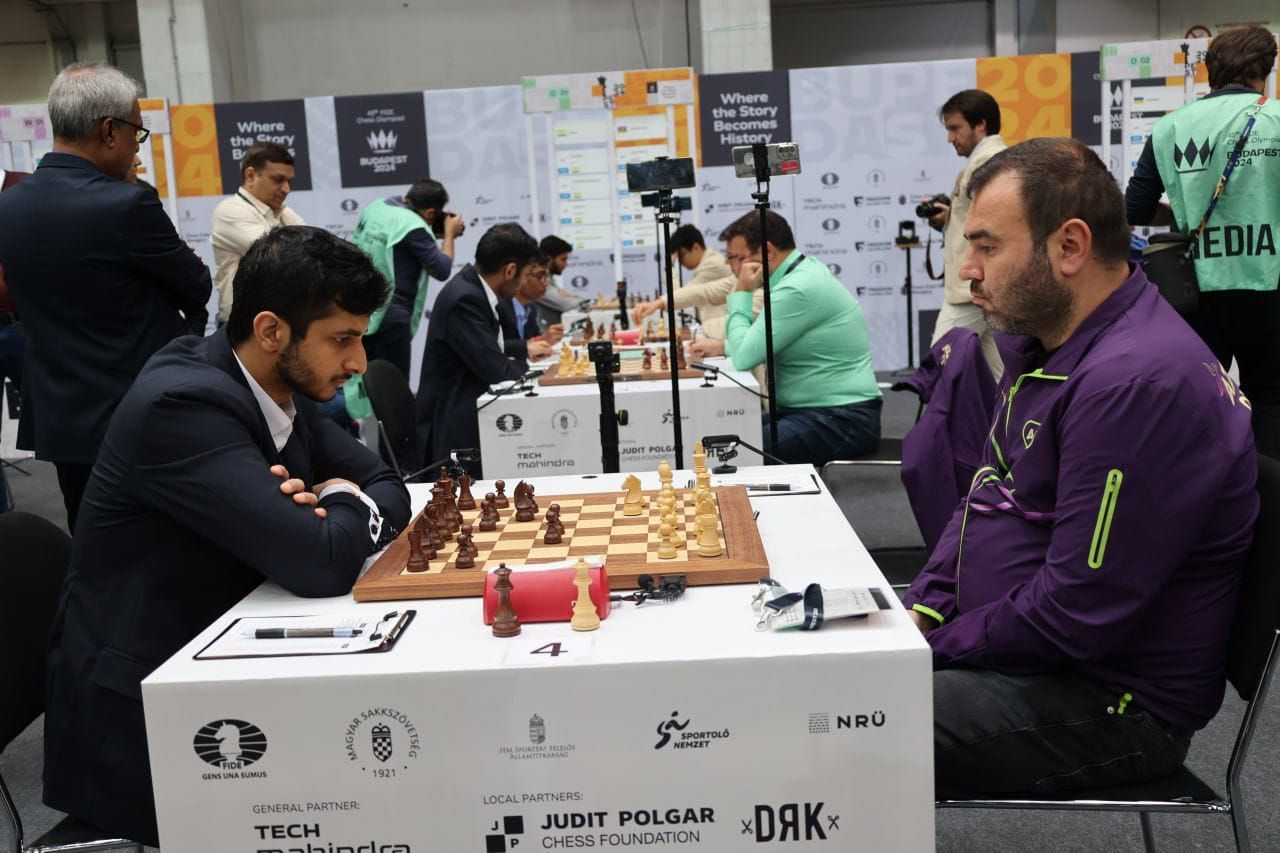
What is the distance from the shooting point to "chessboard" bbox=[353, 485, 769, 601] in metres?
1.59

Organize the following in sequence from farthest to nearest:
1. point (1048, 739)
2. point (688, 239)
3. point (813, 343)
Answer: point (688, 239), point (813, 343), point (1048, 739)

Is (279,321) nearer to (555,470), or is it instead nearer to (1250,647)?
(1250,647)

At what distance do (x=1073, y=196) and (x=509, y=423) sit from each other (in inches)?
100

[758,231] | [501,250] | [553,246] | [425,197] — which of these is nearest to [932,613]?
[758,231]

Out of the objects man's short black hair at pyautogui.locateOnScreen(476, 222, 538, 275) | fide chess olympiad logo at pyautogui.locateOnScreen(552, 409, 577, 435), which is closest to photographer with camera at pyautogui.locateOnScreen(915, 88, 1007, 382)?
fide chess olympiad logo at pyautogui.locateOnScreen(552, 409, 577, 435)

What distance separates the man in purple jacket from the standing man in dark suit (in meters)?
2.01

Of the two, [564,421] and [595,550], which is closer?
[595,550]

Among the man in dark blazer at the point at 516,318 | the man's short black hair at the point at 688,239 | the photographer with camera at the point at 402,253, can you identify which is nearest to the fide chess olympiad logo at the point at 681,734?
the man in dark blazer at the point at 516,318

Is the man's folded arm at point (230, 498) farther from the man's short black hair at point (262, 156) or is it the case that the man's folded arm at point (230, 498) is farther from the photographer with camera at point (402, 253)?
the photographer with camera at point (402, 253)

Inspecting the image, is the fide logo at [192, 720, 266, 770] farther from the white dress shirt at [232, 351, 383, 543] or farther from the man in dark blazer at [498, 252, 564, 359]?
the man in dark blazer at [498, 252, 564, 359]

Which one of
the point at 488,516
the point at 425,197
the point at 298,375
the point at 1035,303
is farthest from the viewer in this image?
the point at 425,197

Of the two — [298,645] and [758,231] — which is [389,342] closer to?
[758,231]

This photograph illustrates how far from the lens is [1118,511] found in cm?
144

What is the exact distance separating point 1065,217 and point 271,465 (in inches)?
49.2
